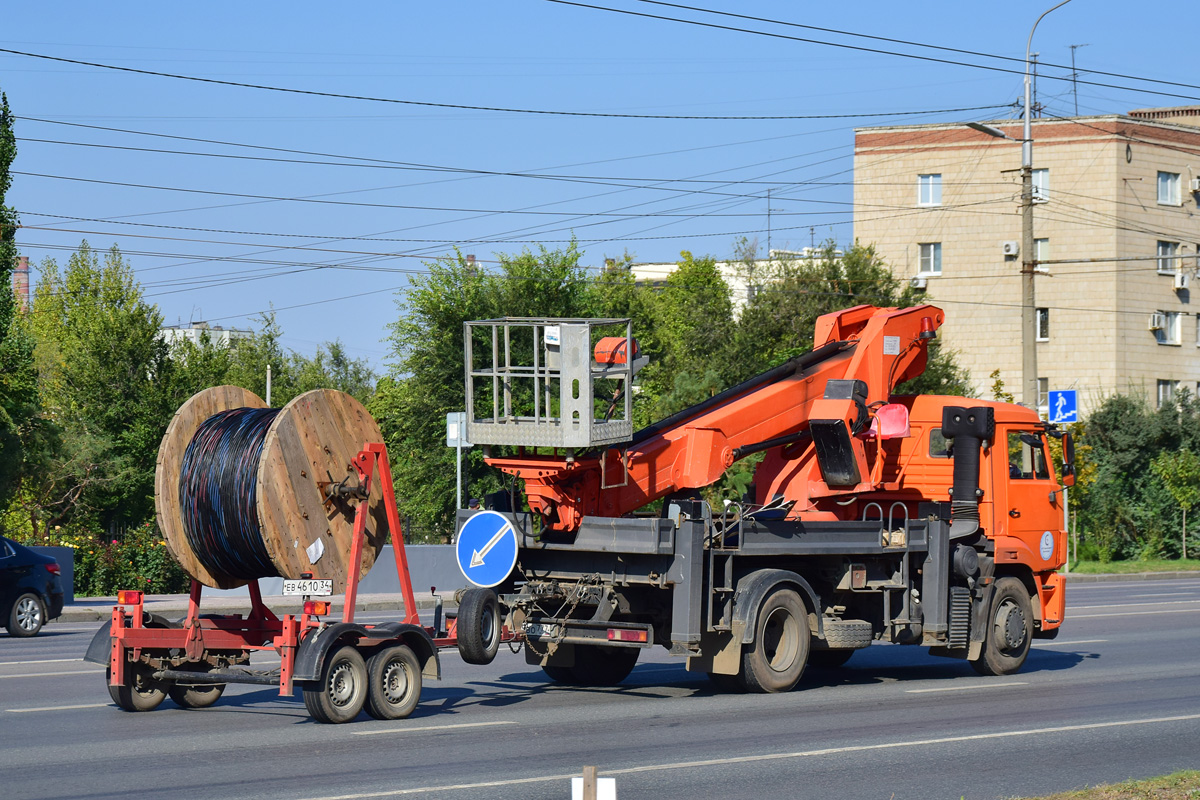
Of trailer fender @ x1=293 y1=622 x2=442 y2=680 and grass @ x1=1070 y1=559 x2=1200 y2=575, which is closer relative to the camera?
trailer fender @ x1=293 y1=622 x2=442 y2=680

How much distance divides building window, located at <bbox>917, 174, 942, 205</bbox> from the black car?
47.8 meters

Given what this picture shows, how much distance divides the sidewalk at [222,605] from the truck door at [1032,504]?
1019cm

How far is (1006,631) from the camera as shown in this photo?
15312 mm

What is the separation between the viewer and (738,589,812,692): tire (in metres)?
13.1

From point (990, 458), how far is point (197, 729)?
873 cm

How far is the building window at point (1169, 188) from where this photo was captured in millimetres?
59750

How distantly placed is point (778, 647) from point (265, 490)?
16.7ft

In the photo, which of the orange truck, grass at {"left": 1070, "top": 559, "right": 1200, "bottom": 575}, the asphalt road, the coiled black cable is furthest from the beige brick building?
the coiled black cable

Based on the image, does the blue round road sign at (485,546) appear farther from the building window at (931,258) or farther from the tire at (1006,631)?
the building window at (931,258)

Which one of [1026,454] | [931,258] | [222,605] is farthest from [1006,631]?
[931,258]

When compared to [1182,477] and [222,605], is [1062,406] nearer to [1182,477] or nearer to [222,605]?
[1182,477]

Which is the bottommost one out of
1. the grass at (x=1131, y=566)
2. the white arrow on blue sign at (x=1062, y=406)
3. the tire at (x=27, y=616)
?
the grass at (x=1131, y=566)

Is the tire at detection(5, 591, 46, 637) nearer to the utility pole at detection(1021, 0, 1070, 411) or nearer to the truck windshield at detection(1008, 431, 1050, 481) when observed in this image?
the truck windshield at detection(1008, 431, 1050, 481)

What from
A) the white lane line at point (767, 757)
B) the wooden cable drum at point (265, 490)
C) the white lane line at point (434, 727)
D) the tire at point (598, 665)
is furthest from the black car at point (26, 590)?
the white lane line at point (767, 757)
